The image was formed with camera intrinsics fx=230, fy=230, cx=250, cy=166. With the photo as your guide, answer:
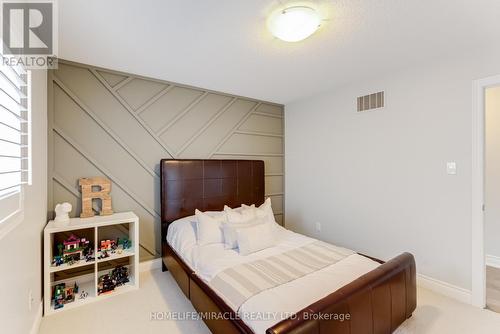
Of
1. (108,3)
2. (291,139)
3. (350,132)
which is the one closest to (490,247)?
(350,132)

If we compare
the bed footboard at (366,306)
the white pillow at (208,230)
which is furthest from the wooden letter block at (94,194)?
the bed footboard at (366,306)

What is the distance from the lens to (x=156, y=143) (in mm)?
3039

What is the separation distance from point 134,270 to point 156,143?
1.54 meters

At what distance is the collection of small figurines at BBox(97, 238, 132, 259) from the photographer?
2.43 meters

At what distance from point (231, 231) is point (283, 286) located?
3.09 feet

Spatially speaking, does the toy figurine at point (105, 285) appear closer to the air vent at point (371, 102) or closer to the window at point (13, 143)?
the window at point (13, 143)

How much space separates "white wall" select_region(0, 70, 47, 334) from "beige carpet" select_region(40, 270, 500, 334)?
0.33 m

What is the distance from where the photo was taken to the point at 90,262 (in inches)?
90.3

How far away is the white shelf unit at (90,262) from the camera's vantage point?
2.11 m

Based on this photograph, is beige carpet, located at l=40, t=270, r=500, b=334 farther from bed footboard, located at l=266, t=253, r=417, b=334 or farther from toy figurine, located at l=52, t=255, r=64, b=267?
toy figurine, located at l=52, t=255, r=64, b=267

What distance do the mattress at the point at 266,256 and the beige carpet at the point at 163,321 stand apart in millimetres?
445

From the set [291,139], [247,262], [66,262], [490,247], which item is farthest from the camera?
[291,139]

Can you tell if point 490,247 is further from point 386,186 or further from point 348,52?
point 348,52

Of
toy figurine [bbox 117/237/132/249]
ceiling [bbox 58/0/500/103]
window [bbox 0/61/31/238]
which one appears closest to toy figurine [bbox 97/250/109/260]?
toy figurine [bbox 117/237/132/249]
